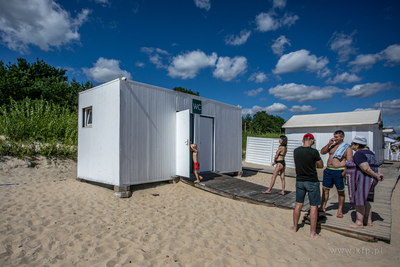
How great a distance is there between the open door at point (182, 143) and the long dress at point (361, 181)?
434 centimetres

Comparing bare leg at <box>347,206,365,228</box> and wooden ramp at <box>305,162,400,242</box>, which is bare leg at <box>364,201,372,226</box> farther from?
bare leg at <box>347,206,365,228</box>

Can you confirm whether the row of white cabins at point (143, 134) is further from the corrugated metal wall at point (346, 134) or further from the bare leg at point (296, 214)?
the corrugated metal wall at point (346, 134)

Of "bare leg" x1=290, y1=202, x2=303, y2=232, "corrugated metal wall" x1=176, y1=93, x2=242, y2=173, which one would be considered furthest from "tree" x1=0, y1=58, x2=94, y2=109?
"bare leg" x1=290, y1=202, x2=303, y2=232

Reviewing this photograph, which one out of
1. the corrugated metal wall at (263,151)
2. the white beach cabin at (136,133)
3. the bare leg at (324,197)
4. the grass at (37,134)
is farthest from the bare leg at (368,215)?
the grass at (37,134)

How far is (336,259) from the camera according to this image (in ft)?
10.9

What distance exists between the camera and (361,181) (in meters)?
3.94

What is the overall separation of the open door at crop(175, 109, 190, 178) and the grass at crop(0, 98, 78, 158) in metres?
5.83

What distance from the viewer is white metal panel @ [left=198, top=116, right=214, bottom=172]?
27.5 ft

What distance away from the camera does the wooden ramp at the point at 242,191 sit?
5664 millimetres

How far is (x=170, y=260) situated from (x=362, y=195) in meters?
3.56

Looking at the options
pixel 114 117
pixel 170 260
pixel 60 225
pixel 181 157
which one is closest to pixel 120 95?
pixel 114 117

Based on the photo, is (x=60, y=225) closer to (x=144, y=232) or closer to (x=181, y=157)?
(x=144, y=232)

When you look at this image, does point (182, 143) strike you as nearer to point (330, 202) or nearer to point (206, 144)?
point (206, 144)

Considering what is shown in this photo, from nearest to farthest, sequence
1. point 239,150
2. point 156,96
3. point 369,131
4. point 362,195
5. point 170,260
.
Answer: point 170,260
point 362,195
point 156,96
point 239,150
point 369,131
